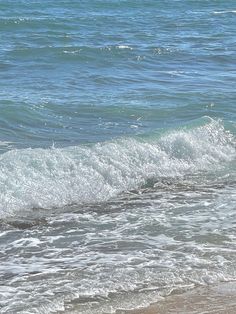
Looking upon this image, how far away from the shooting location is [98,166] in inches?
373

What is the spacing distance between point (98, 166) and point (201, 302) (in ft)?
12.2

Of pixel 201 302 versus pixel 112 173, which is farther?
pixel 112 173

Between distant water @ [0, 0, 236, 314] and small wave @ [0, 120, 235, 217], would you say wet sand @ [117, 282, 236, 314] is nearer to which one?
distant water @ [0, 0, 236, 314]

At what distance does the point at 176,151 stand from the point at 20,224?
3.34 m

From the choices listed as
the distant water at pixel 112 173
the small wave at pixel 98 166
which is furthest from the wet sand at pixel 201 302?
the small wave at pixel 98 166

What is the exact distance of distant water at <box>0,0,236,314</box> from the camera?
644 centimetres

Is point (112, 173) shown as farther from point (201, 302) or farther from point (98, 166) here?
point (201, 302)

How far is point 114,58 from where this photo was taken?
681 inches

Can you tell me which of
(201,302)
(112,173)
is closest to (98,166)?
(112,173)

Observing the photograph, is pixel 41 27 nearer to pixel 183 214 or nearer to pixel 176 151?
pixel 176 151

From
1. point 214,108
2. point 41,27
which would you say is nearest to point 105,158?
point 214,108

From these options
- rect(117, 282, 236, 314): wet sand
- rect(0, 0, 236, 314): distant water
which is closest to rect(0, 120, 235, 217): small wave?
rect(0, 0, 236, 314): distant water

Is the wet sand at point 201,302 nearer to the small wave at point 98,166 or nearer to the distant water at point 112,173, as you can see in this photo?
the distant water at point 112,173

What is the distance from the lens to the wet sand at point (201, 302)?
229 inches
